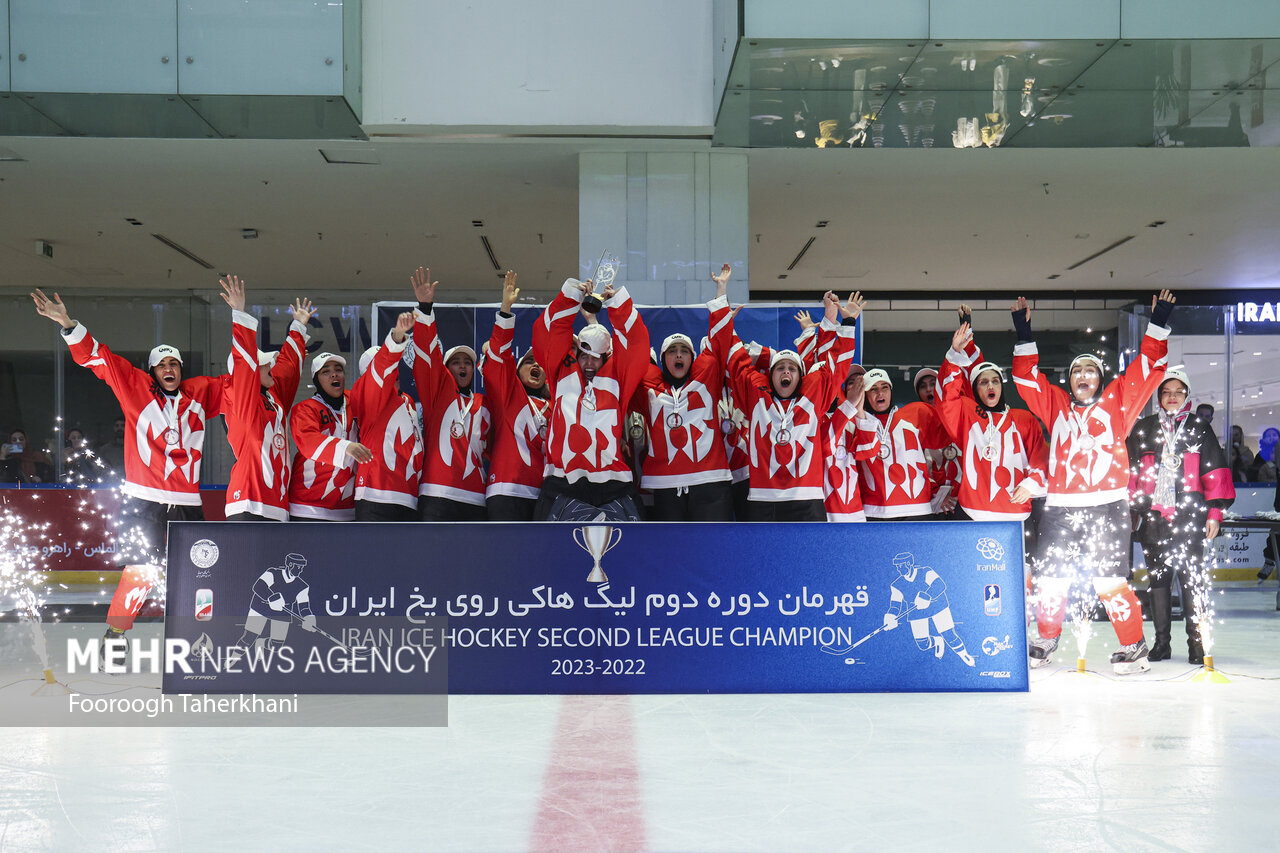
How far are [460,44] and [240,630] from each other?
16.7ft

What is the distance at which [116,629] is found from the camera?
5.43m

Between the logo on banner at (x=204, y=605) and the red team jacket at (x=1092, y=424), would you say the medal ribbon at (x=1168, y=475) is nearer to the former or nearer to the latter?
the red team jacket at (x=1092, y=424)

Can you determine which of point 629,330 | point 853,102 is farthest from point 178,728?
point 853,102

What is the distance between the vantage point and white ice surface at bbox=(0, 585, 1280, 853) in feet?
9.36

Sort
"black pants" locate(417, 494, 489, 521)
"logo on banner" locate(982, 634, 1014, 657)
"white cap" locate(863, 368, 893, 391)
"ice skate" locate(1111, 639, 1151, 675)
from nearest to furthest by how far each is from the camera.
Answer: "logo on banner" locate(982, 634, 1014, 657), "ice skate" locate(1111, 639, 1151, 675), "black pants" locate(417, 494, 489, 521), "white cap" locate(863, 368, 893, 391)

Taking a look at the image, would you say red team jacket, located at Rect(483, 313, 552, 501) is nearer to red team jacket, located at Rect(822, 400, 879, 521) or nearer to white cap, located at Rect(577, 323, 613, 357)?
white cap, located at Rect(577, 323, 613, 357)

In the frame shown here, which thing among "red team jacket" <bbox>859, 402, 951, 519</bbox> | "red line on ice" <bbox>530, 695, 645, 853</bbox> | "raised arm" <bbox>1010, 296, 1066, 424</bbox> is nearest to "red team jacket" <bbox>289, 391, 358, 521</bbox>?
"red line on ice" <bbox>530, 695, 645, 853</bbox>

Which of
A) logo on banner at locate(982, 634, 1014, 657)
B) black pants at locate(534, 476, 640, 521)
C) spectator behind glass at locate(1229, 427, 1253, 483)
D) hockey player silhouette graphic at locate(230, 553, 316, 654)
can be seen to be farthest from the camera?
spectator behind glass at locate(1229, 427, 1253, 483)

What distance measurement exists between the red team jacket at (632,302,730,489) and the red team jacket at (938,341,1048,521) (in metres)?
1.43

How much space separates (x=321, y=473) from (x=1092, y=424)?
14.0 feet

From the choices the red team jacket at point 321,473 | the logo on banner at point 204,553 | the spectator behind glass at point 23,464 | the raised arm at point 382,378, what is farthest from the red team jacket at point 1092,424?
the spectator behind glass at point 23,464

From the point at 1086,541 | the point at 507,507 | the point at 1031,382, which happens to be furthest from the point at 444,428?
the point at 1086,541

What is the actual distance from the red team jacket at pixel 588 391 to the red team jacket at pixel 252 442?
1508 millimetres

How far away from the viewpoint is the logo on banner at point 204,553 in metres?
4.68
